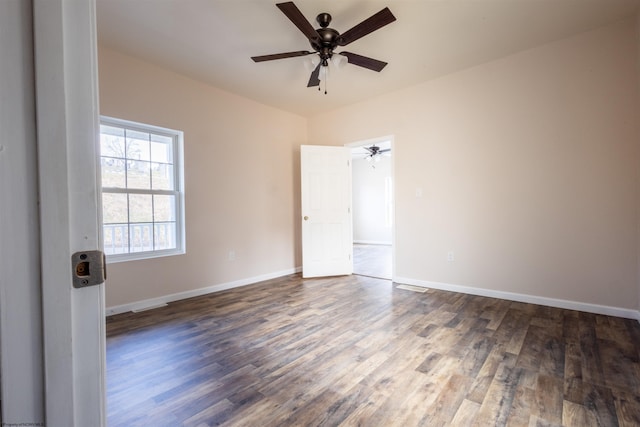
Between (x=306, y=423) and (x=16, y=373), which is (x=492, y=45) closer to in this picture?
(x=306, y=423)

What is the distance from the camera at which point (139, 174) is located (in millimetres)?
3230

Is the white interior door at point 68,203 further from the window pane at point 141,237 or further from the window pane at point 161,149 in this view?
the window pane at point 161,149

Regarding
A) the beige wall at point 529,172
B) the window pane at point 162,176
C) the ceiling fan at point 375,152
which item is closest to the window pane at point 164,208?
the window pane at point 162,176

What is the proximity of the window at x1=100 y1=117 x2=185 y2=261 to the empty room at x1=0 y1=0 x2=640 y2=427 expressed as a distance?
0.08 ft

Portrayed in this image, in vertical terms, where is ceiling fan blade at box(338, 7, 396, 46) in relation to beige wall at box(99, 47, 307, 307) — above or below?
above

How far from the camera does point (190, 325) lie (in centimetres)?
269

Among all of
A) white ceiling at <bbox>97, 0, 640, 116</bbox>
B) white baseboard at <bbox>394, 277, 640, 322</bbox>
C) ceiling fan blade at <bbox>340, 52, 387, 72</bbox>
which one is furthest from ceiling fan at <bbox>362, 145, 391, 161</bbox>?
ceiling fan blade at <bbox>340, 52, 387, 72</bbox>

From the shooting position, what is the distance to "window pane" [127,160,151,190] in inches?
124

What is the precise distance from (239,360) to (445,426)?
4.60ft

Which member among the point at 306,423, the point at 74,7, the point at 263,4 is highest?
the point at 263,4

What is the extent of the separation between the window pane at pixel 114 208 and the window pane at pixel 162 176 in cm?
37

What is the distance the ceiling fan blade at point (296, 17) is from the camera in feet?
6.25

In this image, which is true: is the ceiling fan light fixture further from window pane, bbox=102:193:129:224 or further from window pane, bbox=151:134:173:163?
window pane, bbox=102:193:129:224

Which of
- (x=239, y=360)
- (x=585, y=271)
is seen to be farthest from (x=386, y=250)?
(x=239, y=360)
